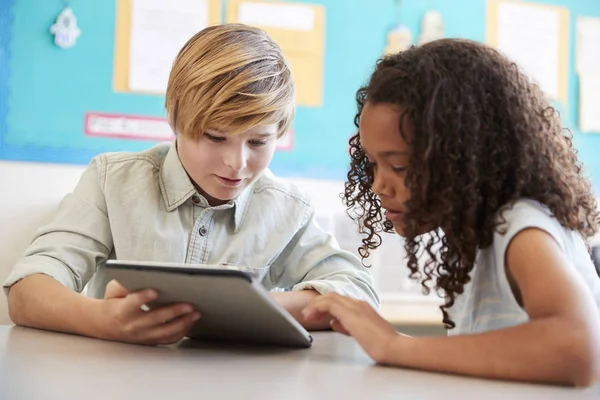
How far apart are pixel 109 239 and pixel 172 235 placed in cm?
10

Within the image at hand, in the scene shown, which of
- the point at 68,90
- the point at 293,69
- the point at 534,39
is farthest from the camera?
the point at 534,39

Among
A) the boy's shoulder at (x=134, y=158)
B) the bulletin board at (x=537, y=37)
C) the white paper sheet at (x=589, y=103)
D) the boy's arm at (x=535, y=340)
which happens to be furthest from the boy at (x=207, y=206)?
the white paper sheet at (x=589, y=103)

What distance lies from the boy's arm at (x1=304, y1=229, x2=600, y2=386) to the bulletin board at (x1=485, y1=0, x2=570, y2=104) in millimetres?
1880

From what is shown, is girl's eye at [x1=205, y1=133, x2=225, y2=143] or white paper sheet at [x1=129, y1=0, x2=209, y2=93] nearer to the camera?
girl's eye at [x1=205, y1=133, x2=225, y2=143]

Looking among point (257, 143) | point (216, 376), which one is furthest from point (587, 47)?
point (216, 376)

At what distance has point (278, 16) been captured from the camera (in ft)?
7.18

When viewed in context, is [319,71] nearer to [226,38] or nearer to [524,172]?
[226,38]

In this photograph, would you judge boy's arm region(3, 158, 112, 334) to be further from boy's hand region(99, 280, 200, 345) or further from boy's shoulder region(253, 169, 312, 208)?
boy's shoulder region(253, 169, 312, 208)

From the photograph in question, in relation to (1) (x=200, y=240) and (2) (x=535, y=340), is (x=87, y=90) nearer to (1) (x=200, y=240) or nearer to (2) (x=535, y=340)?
(1) (x=200, y=240)

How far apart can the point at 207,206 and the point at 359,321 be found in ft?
1.69

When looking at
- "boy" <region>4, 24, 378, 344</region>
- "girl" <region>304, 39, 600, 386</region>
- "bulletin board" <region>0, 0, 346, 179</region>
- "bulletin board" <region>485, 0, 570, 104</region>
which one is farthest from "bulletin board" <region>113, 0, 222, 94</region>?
"girl" <region>304, 39, 600, 386</region>

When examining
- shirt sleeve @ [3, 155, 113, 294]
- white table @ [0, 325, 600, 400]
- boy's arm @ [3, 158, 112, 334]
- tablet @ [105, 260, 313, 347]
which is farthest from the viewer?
shirt sleeve @ [3, 155, 113, 294]

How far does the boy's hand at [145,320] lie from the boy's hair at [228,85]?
1.10 ft

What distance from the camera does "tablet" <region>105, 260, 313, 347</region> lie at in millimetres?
665
